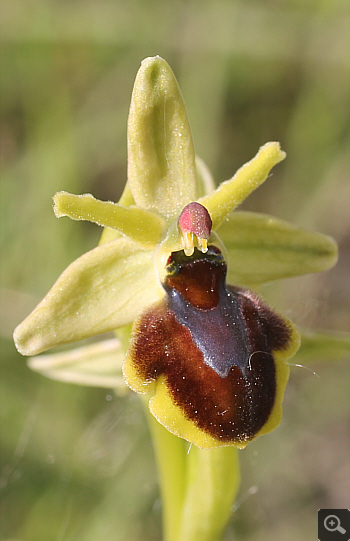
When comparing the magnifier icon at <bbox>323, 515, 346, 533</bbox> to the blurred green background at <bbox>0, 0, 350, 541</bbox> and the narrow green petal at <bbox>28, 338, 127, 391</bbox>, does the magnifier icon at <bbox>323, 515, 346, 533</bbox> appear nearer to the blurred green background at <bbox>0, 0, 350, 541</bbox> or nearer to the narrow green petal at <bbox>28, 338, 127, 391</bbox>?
the blurred green background at <bbox>0, 0, 350, 541</bbox>

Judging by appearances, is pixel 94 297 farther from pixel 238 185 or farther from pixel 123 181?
pixel 123 181

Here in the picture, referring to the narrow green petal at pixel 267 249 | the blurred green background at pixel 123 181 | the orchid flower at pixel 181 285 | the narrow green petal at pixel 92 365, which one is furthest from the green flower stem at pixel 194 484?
the blurred green background at pixel 123 181

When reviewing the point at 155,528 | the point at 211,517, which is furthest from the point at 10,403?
the point at 211,517

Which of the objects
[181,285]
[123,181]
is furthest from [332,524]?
[123,181]

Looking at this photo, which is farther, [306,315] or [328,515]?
[306,315]

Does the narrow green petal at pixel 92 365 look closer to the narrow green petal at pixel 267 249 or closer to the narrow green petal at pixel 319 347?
the narrow green petal at pixel 267 249

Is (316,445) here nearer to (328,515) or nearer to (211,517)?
(328,515)

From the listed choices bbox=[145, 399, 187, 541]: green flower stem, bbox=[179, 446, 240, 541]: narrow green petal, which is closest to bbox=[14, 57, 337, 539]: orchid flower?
bbox=[145, 399, 187, 541]: green flower stem

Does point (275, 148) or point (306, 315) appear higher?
point (275, 148)
